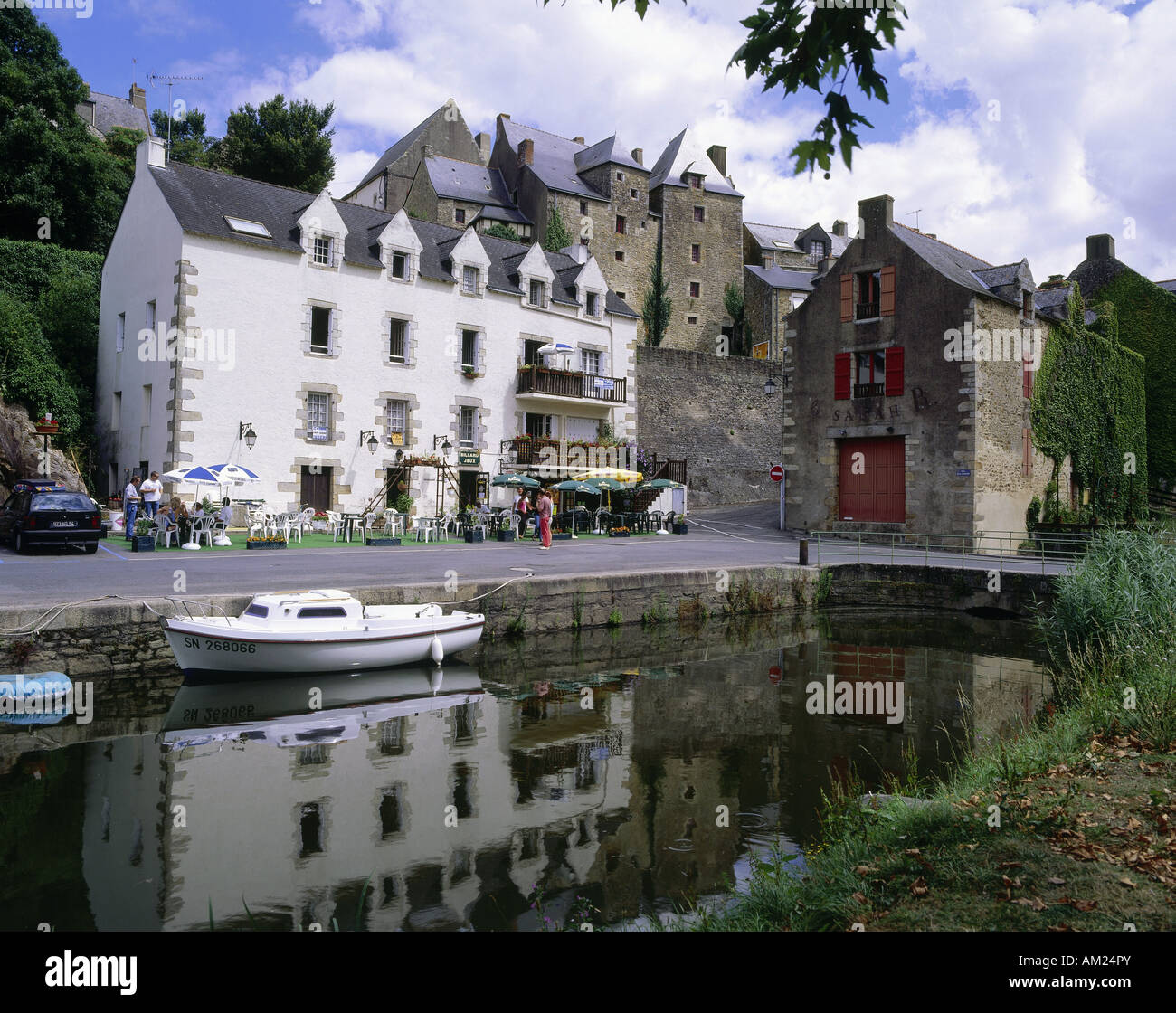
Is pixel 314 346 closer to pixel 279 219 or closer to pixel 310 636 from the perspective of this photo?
pixel 279 219

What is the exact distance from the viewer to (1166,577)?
37.6 feet

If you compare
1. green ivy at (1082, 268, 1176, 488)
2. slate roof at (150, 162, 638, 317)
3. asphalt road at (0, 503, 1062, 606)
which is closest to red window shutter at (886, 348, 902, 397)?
asphalt road at (0, 503, 1062, 606)

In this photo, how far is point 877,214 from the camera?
26.8m

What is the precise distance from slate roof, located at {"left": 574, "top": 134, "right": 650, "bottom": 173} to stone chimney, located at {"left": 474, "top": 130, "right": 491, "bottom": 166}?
6.17 metres

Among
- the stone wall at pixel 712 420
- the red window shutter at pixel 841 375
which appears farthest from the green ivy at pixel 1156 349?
the stone wall at pixel 712 420

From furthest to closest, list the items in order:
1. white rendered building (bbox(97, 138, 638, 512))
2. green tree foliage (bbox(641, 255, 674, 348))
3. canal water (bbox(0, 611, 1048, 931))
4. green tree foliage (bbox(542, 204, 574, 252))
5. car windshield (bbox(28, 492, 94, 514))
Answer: green tree foliage (bbox(641, 255, 674, 348)), green tree foliage (bbox(542, 204, 574, 252)), white rendered building (bbox(97, 138, 638, 512)), car windshield (bbox(28, 492, 94, 514)), canal water (bbox(0, 611, 1048, 931))

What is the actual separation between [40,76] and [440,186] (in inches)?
739

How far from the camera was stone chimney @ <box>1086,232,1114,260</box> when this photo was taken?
118 feet

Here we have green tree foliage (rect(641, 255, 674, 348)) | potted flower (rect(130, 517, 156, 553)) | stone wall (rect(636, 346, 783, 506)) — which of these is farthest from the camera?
green tree foliage (rect(641, 255, 674, 348))

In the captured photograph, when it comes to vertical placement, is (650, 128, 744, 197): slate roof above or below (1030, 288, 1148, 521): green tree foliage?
above

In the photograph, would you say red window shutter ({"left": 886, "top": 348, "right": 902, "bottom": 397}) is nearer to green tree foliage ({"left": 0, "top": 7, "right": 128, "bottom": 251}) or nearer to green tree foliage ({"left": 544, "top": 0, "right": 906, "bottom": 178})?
green tree foliage ({"left": 544, "top": 0, "right": 906, "bottom": 178})

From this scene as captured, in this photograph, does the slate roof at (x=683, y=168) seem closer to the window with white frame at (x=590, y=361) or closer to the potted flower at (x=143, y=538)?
the window with white frame at (x=590, y=361)
